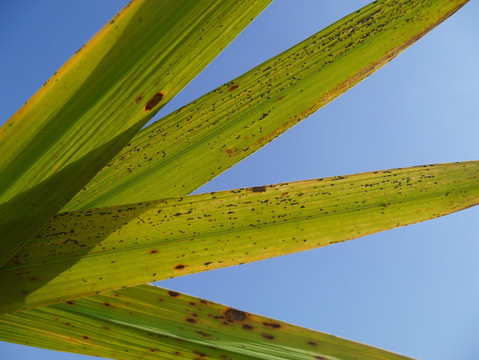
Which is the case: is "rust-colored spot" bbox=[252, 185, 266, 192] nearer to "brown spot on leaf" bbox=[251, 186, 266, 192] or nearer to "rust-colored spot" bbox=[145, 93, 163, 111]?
"brown spot on leaf" bbox=[251, 186, 266, 192]

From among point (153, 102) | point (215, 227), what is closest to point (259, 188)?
point (215, 227)

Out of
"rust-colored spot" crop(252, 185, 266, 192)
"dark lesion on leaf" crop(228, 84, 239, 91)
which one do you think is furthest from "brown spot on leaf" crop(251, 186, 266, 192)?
"dark lesion on leaf" crop(228, 84, 239, 91)

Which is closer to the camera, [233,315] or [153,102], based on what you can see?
[153,102]

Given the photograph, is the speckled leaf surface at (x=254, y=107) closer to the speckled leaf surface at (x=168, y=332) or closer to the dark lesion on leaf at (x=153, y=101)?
the dark lesion on leaf at (x=153, y=101)

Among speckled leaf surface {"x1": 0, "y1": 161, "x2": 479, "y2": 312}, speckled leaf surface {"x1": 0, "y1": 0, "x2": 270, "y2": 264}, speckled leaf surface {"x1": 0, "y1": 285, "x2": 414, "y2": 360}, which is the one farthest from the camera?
speckled leaf surface {"x1": 0, "y1": 285, "x2": 414, "y2": 360}

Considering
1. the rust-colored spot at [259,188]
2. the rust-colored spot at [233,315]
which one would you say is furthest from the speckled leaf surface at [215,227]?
the rust-colored spot at [233,315]

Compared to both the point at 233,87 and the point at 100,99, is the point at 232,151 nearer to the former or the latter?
the point at 233,87
